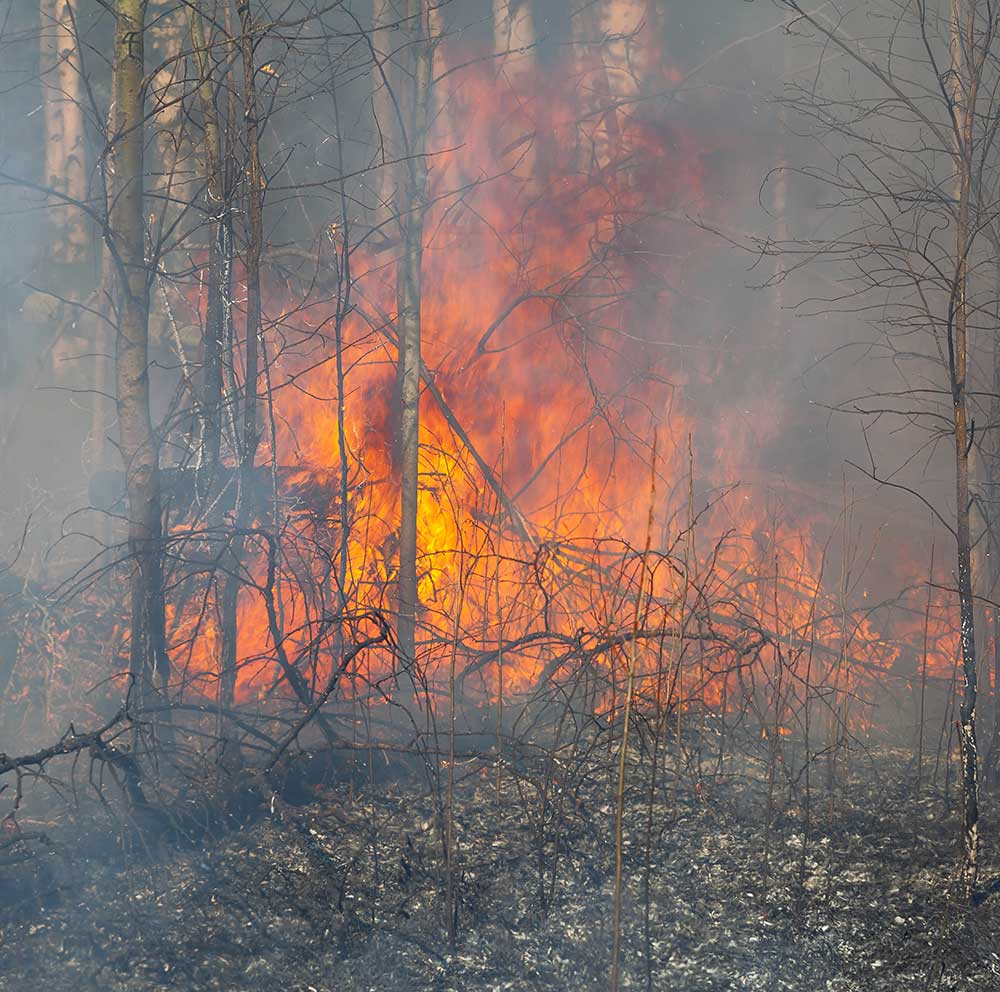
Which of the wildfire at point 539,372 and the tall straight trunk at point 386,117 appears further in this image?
the tall straight trunk at point 386,117

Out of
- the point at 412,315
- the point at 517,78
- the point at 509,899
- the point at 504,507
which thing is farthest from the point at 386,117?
the point at 509,899

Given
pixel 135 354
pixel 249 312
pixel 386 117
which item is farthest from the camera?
pixel 386 117

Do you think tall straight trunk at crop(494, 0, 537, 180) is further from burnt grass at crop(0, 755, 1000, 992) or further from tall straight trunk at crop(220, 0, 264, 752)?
burnt grass at crop(0, 755, 1000, 992)

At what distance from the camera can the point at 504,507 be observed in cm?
1089

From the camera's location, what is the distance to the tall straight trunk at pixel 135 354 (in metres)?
6.69

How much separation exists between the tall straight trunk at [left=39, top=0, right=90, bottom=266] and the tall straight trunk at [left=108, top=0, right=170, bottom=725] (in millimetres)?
7679

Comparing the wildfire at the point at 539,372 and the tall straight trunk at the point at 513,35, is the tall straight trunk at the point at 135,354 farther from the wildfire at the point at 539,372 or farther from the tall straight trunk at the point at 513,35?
the tall straight trunk at the point at 513,35

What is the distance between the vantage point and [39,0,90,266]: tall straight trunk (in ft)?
45.0

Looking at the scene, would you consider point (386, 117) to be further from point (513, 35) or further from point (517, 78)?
point (513, 35)

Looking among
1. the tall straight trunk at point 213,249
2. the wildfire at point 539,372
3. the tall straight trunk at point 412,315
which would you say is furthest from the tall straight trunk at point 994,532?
the tall straight trunk at point 213,249

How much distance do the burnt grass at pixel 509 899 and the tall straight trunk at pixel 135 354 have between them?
4.91ft

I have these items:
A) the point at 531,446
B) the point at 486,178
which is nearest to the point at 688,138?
the point at 486,178

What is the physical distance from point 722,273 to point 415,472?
4.95 meters

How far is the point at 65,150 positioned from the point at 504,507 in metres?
8.90
